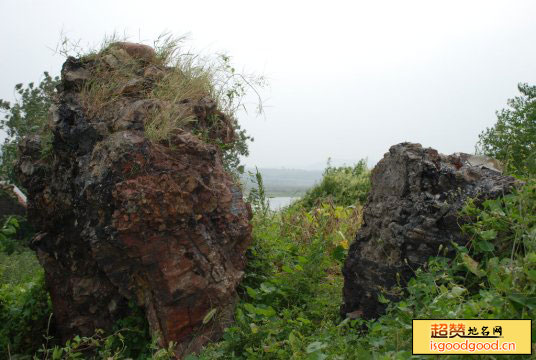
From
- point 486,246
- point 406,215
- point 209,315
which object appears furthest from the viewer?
point 209,315

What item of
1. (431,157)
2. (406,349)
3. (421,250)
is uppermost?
(431,157)

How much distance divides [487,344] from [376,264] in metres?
1.59

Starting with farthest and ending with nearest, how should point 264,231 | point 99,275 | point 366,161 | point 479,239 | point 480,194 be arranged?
point 366,161 → point 264,231 → point 99,275 → point 480,194 → point 479,239

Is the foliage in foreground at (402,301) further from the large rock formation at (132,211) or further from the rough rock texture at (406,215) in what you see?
the large rock formation at (132,211)

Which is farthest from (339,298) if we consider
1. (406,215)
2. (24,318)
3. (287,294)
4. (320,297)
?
(24,318)

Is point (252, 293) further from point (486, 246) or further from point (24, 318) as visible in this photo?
point (24, 318)

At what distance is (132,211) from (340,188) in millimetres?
7680

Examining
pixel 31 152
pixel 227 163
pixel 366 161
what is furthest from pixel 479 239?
pixel 366 161

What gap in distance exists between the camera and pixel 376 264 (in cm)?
382

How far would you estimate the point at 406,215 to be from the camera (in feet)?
12.2

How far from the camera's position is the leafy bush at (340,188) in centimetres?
1054

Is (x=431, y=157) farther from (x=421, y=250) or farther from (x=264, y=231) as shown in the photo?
(x=264, y=231)

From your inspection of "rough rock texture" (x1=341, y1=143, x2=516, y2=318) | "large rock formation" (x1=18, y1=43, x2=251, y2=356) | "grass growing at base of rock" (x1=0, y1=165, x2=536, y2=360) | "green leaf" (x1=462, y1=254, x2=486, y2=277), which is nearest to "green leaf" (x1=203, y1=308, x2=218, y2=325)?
"large rock formation" (x1=18, y1=43, x2=251, y2=356)

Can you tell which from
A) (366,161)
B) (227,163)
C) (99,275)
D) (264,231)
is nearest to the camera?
(99,275)
